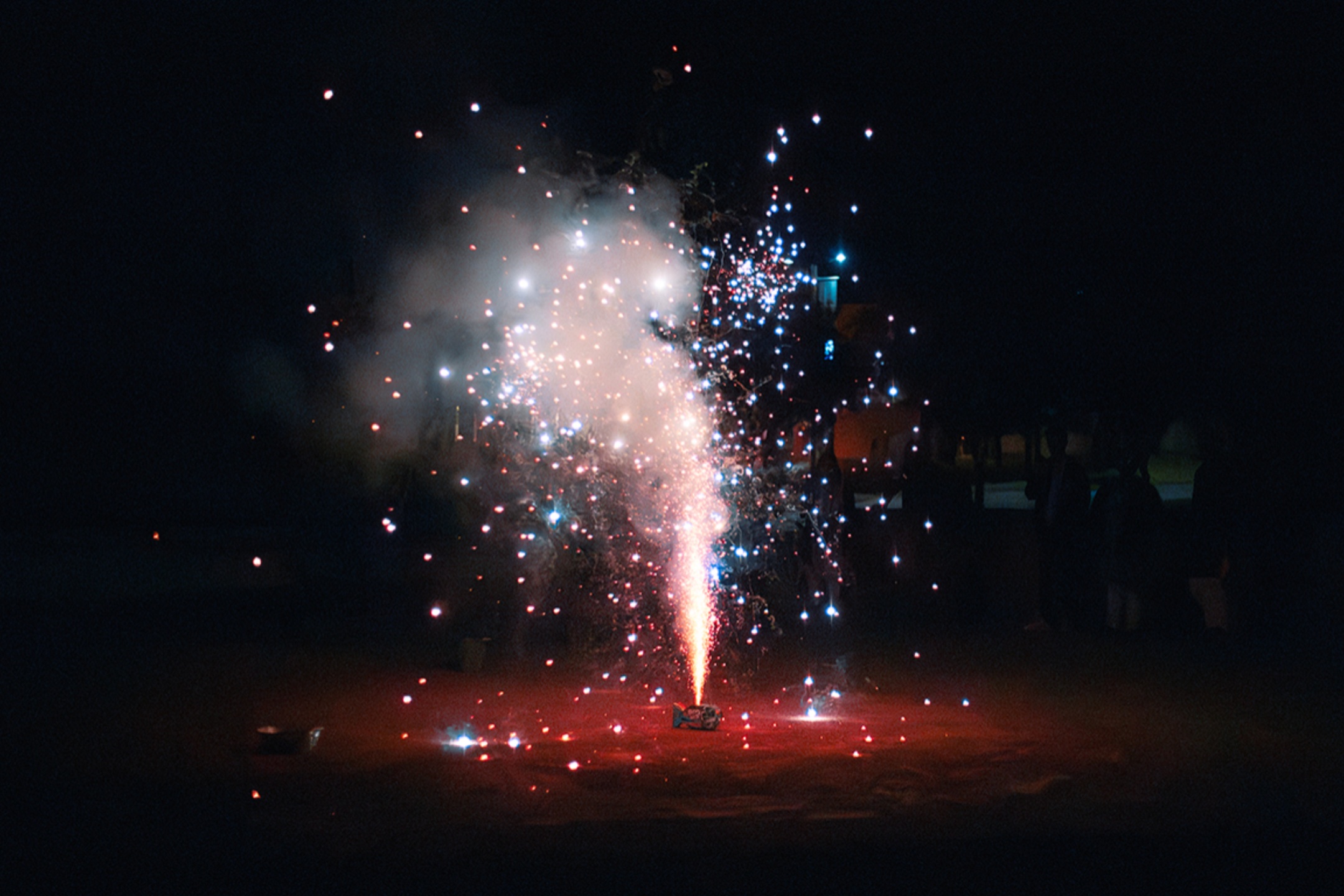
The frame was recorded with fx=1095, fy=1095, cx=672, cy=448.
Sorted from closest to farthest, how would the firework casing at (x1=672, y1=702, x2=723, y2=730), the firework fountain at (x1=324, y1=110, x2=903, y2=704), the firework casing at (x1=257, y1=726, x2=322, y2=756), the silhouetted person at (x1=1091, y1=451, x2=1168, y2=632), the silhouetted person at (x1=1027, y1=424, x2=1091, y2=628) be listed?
the firework casing at (x1=257, y1=726, x2=322, y2=756) → the firework casing at (x1=672, y1=702, x2=723, y2=730) → the firework fountain at (x1=324, y1=110, x2=903, y2=704) → the silhouetted person at (x1=1091, y1=451, x2=1168, y2=632) → the silhouetted person at (x1=1027, y1=424, x2=1091, y2=628)

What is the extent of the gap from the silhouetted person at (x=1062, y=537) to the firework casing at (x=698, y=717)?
16.5 ft

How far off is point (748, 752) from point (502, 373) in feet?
10.1

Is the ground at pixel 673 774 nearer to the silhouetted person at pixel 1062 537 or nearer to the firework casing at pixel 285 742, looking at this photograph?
the firework casing at pixel 285 742

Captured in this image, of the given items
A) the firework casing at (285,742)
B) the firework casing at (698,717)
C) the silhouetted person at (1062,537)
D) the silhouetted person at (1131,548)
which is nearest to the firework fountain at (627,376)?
the firework casing at (698,717)

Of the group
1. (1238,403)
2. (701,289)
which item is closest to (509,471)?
(701,289)

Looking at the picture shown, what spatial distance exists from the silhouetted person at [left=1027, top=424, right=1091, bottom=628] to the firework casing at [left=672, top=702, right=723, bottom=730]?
503 centimetres

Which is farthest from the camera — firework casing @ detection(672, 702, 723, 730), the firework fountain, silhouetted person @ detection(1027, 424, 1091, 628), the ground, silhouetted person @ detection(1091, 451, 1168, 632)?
silhouetted person @ detection(1027, 424, 1091, 628)

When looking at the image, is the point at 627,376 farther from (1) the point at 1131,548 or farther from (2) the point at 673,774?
(1) the point at 1131,548

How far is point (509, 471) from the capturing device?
791 cm

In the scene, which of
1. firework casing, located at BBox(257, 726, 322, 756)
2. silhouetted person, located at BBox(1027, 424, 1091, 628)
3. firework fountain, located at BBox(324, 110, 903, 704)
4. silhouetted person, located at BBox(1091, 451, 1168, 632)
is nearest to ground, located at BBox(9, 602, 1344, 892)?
firework casing, located at BBox(257, 726, 322, 756)

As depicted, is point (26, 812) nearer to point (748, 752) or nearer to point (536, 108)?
point (748, 752)

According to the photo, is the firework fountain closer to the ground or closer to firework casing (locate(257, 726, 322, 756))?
the ground

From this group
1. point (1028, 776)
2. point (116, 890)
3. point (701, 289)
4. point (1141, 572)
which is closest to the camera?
point (116, 890)

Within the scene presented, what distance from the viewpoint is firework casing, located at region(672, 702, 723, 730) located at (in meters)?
6.39
